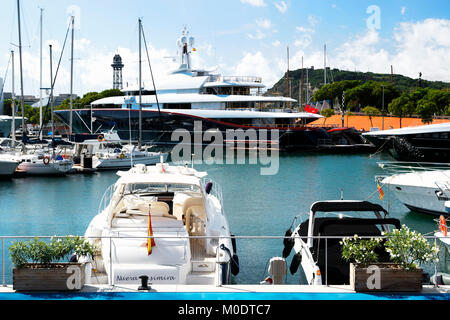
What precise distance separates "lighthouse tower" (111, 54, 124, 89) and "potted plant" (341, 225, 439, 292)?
580 feet

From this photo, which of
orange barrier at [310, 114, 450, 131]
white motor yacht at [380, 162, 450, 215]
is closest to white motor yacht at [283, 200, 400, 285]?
white motor yacht at [380, 162, 450, 215]

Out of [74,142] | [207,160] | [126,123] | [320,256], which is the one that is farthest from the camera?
[126,123]

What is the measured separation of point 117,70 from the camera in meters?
182

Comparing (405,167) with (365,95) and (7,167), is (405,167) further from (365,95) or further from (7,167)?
(365,95)

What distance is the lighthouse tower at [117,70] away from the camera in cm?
17925

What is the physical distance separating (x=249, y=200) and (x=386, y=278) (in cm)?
2011

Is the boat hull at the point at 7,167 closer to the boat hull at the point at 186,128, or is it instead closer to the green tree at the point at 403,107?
the boat hull at the point at 186,128

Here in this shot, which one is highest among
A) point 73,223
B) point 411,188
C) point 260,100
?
point 260,100

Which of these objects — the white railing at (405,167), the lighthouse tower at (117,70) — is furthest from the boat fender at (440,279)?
the lighthouse tower at (117,70)

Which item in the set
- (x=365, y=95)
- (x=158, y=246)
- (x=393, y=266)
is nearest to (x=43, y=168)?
(x=158, y=246)

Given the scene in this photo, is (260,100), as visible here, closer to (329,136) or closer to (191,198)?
(329,136)

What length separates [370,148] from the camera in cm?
5878
